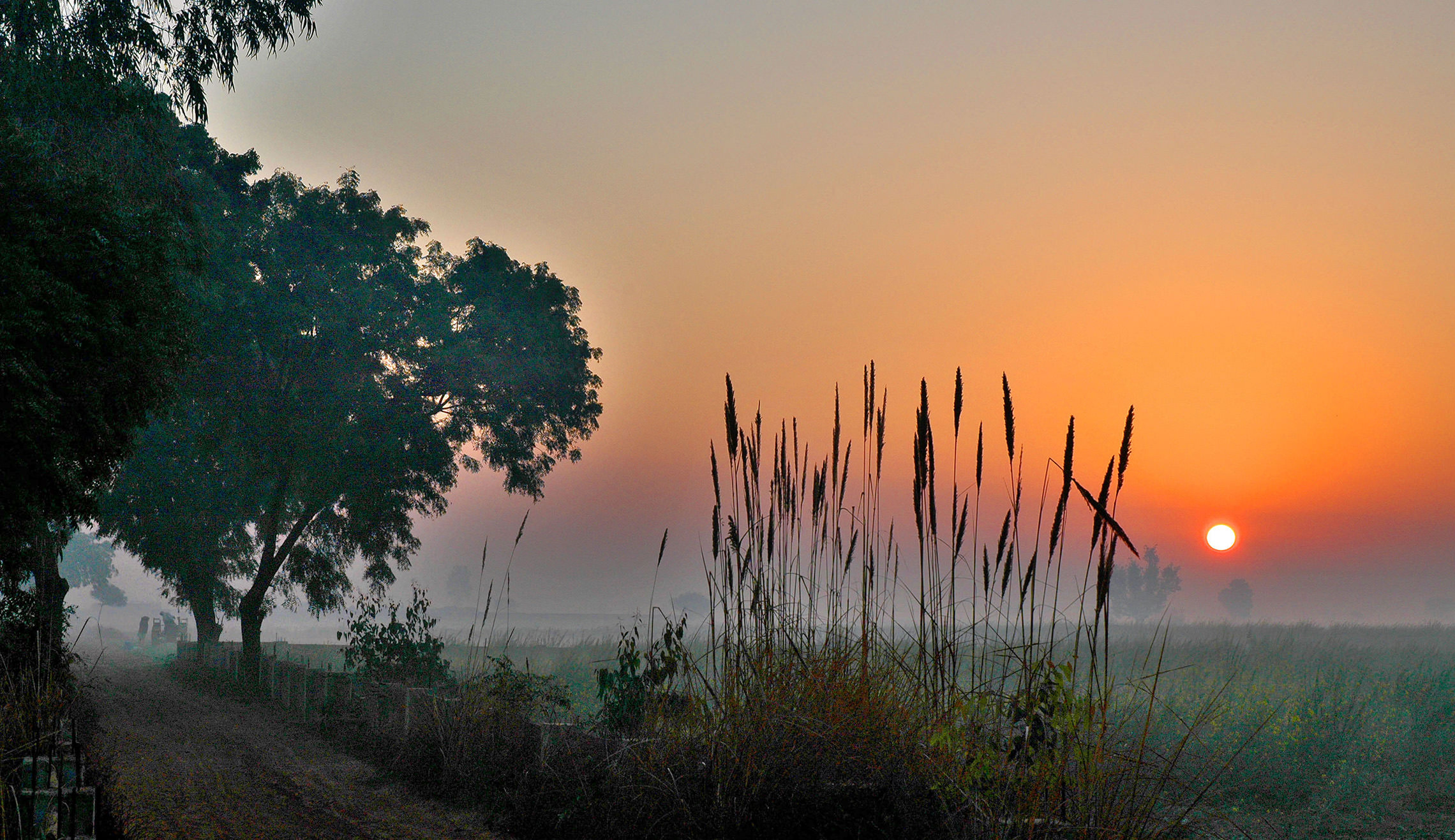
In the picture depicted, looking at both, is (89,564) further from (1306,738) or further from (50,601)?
(1306,738)

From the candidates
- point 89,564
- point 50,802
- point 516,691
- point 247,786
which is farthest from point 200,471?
point 89,564

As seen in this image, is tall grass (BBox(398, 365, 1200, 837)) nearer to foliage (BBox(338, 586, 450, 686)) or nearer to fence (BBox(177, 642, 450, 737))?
fence (BBox(177, 642, 450, 737))

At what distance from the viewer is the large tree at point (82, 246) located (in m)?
7.57

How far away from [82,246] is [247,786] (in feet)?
17.2

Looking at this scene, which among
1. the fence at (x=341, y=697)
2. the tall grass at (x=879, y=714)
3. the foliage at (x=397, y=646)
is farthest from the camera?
the foliage at (x=397, y=646)

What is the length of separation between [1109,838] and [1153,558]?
449 feet

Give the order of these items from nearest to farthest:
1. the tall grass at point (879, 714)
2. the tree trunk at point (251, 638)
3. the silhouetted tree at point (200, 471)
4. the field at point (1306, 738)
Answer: the tall grass at point (879, 714)
the field at point (1306, 738)
the silhouetted tree at point (200, 471)
the tree trunk at point (251, 638)

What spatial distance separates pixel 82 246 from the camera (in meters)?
8.25

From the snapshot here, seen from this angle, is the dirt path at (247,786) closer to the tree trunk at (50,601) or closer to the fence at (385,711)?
the fence at (385,711)

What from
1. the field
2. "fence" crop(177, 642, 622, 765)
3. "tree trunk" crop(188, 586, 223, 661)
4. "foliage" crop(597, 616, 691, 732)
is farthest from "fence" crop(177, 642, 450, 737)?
"tree trunk" crop(188, 586, 223, 661)

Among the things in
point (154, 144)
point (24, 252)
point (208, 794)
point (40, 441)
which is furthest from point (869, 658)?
point (154, 144)

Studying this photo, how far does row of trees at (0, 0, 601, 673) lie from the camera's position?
826cm

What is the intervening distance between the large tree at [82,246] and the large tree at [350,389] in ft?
18.1

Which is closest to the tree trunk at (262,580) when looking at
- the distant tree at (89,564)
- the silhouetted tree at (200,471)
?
the silhouetted tree at (200,471)
